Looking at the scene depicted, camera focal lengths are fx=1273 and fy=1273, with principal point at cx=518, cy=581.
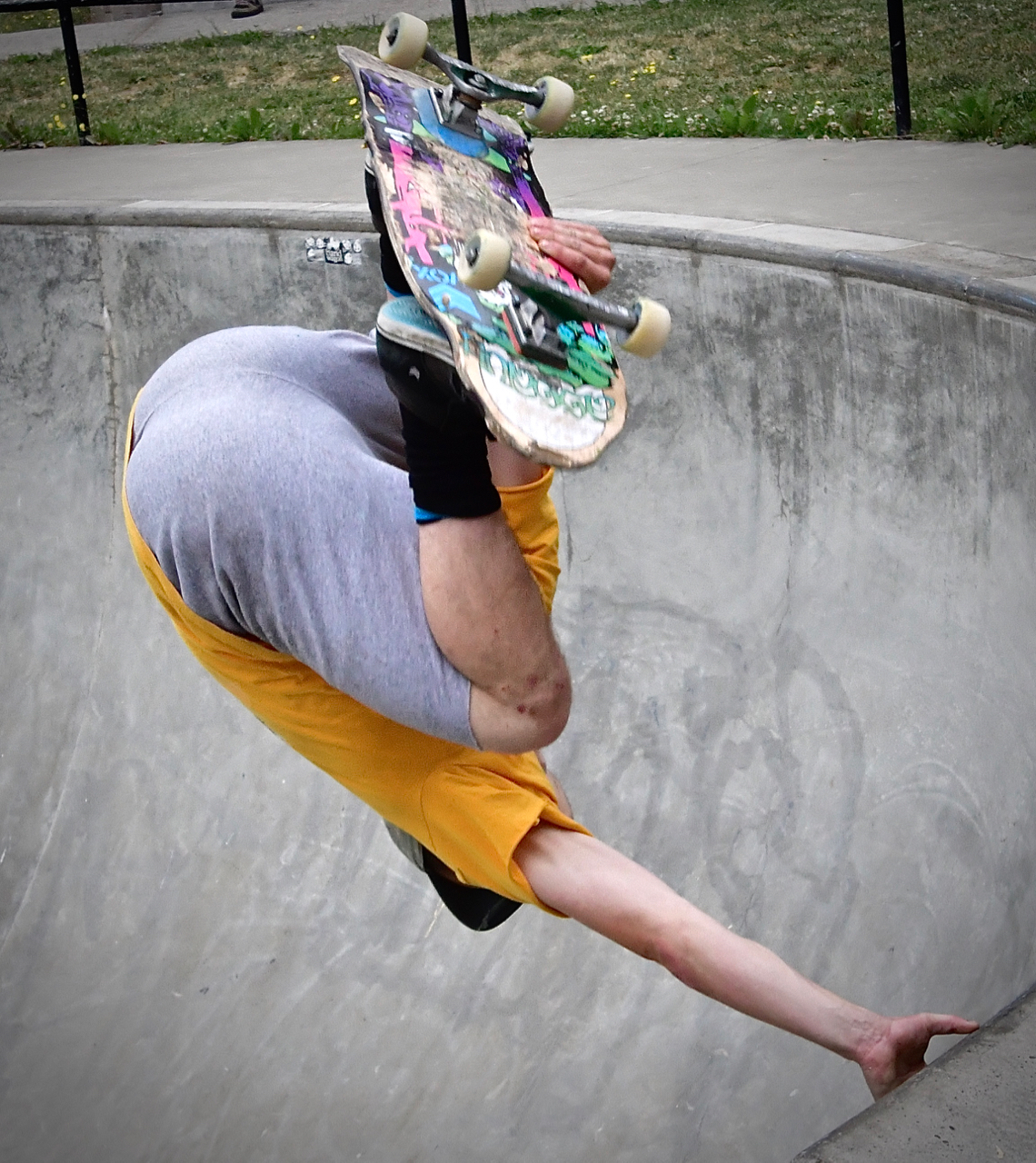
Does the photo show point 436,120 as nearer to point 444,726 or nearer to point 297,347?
point 297,347

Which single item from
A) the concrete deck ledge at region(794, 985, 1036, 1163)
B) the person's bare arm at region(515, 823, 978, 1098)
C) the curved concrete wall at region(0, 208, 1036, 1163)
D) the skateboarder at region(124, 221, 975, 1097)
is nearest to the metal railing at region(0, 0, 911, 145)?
the curved concrete wall at region(0, 208, 1036, 1163)

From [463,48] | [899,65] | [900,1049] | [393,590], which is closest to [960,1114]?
[900,1049]

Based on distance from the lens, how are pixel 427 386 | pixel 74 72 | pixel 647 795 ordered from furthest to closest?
pixel 74 72 < pixel 647 795 < pixel 427 386

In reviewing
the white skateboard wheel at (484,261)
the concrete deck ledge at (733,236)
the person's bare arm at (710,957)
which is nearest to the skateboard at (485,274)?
the white skateboard wheel at (484,261)

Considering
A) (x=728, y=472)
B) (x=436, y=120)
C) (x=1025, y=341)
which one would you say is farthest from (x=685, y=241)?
(x=436, y=120)

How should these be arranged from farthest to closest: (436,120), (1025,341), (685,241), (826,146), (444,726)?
(826,146), (685,241), (1025,341), (436,120), (444,726)

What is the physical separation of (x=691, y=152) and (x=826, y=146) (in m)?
0.58

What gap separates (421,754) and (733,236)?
6.84 feet

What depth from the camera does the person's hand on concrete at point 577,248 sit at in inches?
76.7

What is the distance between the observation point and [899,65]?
203 inches

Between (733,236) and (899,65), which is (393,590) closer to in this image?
(733,236)

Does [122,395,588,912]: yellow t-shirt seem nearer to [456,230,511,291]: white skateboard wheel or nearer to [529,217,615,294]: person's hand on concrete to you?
[529,217,615,294]: person's hand on concrete

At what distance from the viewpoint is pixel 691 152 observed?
5.54 meters

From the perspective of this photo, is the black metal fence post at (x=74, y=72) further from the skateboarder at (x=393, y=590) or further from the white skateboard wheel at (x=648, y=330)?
the white skateboard wheel at (x=648, y=330)
